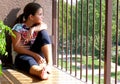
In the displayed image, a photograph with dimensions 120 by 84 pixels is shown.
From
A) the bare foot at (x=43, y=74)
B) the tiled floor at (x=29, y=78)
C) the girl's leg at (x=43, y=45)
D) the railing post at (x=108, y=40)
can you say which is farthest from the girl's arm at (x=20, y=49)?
the railing post at (x=108, y=40)

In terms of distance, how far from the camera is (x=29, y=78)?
Result: 3275 millimetres

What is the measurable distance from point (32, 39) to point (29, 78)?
68cm

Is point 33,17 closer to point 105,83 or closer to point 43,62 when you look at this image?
point 43,62

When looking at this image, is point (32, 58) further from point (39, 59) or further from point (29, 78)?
point (29, 78)

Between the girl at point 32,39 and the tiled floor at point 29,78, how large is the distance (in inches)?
6.2

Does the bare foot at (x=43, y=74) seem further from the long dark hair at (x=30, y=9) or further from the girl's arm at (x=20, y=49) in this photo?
the long dark hair at (x=30, y=9)

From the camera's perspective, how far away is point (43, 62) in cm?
364

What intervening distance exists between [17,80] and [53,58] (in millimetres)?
1132

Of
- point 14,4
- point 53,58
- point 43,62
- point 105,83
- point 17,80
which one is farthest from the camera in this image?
point 53,58

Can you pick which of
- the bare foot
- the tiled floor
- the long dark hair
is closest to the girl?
the long dark hair

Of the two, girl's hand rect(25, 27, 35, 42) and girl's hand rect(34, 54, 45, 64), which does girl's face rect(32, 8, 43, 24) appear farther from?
girl's hand rect(34, 54, 45, 64)

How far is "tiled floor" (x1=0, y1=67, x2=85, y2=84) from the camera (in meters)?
3.12

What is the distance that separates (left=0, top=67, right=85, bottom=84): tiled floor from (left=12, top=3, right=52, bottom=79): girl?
0.52 ft

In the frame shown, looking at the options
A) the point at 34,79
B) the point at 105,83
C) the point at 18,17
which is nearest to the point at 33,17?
the point at 18,17
